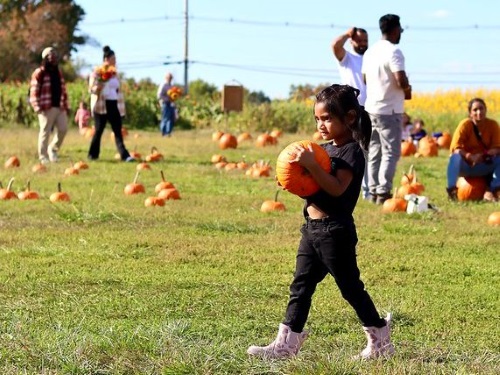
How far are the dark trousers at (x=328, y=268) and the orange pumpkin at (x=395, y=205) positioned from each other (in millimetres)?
5742

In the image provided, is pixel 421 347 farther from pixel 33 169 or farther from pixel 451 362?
pixel 33 169

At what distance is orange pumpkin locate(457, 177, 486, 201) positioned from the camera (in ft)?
39.4

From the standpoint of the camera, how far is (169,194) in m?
11.8

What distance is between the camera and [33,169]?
1490 centimetres

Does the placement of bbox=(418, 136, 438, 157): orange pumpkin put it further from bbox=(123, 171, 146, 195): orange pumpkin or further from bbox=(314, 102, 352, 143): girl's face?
bbox=(314, 102, 352, 143): girl's face

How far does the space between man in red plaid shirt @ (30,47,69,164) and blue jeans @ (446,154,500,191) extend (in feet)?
22.1

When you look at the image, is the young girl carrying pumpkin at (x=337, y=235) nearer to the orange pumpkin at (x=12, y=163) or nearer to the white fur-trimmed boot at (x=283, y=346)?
the white fur-trimmed boot at (x=283, y=346)

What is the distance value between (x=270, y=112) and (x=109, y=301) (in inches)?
890

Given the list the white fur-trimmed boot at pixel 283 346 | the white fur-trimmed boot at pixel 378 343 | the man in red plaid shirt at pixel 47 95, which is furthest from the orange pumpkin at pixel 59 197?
the white fur-trimmed boot at pixel 378 343

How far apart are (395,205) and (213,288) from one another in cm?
445

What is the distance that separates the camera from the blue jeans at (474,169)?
12.0 m

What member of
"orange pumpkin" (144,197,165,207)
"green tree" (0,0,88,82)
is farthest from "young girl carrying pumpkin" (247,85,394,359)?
"green tree" (0,0,88,82)

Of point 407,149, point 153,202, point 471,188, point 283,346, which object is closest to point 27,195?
point 153,202

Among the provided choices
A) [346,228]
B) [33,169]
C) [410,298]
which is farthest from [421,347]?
[33,169]
